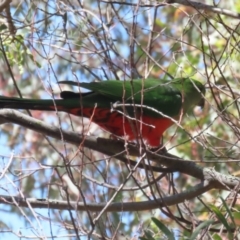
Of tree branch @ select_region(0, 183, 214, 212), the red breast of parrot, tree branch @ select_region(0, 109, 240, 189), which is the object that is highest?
the red breast of parrot

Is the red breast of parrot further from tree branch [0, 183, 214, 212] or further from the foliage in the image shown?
tree branch [0, 183, 214, 212]

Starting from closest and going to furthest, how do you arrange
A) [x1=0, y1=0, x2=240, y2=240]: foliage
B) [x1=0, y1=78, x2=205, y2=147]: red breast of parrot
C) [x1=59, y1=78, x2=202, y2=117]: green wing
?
[x1=0, y1=0, x2=240, y2=240]: foliage
[x1=0, y1=78, x2=205, y2=147]: red breast of parrot
[x1=59, y1=78, x2=202, y2=117]: green wing

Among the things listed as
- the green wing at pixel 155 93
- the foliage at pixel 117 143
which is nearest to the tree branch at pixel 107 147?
the foliage at pixel 117 143

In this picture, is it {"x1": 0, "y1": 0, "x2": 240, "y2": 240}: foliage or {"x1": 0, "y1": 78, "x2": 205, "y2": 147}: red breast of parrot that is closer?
{"x1": 0, "y1": 0, "x2": 240, "y2": 240}: foliage

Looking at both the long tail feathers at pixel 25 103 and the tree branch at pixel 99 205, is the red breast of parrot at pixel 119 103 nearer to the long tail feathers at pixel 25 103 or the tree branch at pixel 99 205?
the long tail feathers at pixel 25 103

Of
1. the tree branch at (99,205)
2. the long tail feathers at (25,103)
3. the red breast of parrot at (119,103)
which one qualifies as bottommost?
the tree branch at (99,205)

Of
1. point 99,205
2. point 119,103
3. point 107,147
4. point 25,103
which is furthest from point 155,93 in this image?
point 99,205

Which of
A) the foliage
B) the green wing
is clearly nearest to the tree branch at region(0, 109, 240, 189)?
the foliage

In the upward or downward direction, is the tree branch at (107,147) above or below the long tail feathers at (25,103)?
below

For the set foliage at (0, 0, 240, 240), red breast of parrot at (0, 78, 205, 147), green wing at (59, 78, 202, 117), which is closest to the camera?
foliage at (0, 0, 240, 240)

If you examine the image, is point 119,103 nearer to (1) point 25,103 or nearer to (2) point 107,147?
(2) point 107,147

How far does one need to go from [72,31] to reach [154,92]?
0.71 m

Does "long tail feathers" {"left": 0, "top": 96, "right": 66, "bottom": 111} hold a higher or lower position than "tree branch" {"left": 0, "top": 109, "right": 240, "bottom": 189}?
higher

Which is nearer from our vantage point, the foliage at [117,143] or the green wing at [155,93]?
the foliage at [117,143]
